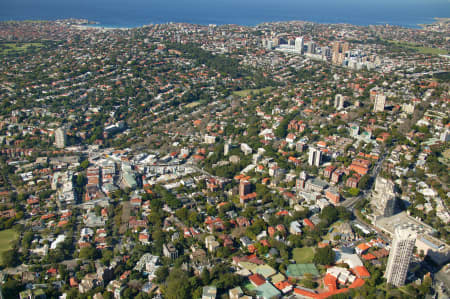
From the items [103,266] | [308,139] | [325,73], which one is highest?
[325,73]

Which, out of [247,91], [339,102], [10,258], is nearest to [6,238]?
[10,258]

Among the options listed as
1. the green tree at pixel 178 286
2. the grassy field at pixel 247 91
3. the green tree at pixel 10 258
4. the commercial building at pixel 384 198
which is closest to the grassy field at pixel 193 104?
the grassy field at pixel 247 91

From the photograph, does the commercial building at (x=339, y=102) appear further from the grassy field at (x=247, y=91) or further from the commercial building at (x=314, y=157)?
the commercial building at (x=314, y=157)

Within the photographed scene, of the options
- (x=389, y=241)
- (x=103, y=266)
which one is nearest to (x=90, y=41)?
(x=103, y=266)

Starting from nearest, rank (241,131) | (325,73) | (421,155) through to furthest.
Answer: (421,155) < (241,131) < (325,73)

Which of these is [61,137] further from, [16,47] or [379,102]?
[16,47]

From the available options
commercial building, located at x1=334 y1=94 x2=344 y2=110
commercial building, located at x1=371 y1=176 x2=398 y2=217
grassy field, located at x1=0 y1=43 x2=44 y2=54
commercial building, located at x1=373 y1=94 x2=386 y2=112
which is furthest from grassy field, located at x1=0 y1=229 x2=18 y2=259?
grassy field, located at x1=0 y1=43 x2=44 y2=54

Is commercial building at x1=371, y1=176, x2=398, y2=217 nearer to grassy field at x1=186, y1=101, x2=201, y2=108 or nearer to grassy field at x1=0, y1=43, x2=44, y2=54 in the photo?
grassy field at x1=186, y1=101, x2=201, y2=108

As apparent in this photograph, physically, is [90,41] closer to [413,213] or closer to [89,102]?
[89,102]
